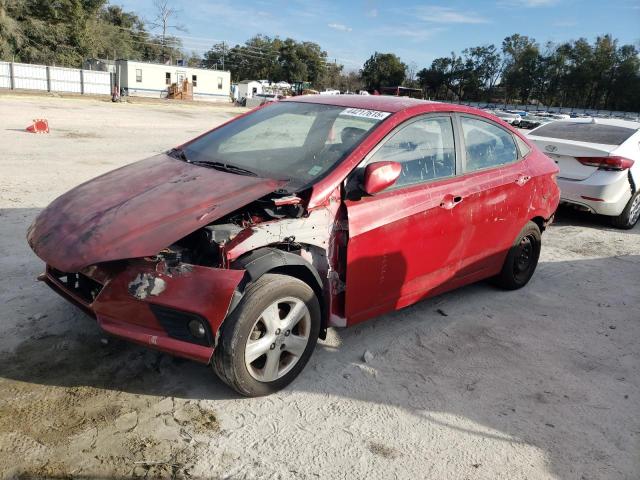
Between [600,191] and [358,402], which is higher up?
[600,191]

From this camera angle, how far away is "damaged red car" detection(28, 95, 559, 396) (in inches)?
103

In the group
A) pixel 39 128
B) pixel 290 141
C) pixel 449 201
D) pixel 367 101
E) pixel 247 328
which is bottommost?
pixel 39 128

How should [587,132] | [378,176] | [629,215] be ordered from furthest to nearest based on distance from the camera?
[587,132] → [629,215] → [378,176]

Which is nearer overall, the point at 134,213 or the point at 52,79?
the point at 134,213

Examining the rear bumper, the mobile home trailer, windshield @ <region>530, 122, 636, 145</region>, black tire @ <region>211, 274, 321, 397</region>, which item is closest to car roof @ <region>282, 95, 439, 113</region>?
black tire @ <region>211, 274, 321, 397</region>

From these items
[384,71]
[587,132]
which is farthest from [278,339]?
[384,71]

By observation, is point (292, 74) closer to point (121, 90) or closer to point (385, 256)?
point (121, 90)

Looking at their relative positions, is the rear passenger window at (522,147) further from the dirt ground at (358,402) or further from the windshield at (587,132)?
the windshield at (587,132)

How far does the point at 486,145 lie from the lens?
14.0ft

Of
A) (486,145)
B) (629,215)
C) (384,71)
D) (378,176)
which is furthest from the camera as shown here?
(384,71)

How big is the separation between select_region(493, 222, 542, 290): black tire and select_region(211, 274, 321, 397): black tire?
8.09 feet

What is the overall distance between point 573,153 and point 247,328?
6.18 m

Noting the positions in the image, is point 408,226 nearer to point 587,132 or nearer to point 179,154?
point 179,154

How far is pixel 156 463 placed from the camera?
2.41 m
